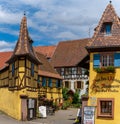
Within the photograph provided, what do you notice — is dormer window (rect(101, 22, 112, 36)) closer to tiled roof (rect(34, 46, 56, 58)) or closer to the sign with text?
the sign with text

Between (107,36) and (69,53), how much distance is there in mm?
43299

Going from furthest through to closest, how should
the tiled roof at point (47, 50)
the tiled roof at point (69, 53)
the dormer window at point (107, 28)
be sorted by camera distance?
the tiled roof at point (47, 50), the tiled roof at point (69, 53), the dormer window at point (107, 28)

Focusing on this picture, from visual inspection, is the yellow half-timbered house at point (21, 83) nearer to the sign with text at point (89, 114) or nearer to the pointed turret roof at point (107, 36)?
the pointed turret roof at point (107, 36)

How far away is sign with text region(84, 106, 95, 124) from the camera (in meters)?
28.1

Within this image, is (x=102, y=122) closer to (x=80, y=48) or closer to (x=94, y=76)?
(x=94, y=76)

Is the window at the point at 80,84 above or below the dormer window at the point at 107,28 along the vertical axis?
below

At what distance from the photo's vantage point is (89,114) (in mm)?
28359

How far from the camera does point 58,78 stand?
58.0 metres

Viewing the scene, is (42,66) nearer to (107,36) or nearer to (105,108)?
(107,36)

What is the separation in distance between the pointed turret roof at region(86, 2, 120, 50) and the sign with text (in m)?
5.00

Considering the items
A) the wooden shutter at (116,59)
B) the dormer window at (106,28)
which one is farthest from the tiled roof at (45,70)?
the wooden shutter at (116,59)

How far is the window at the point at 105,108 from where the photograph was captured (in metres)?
29.5

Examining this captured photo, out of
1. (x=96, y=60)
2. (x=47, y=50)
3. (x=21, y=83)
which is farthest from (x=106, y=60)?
(x=47, y=50)

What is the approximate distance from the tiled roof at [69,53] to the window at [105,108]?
40.6 meters
